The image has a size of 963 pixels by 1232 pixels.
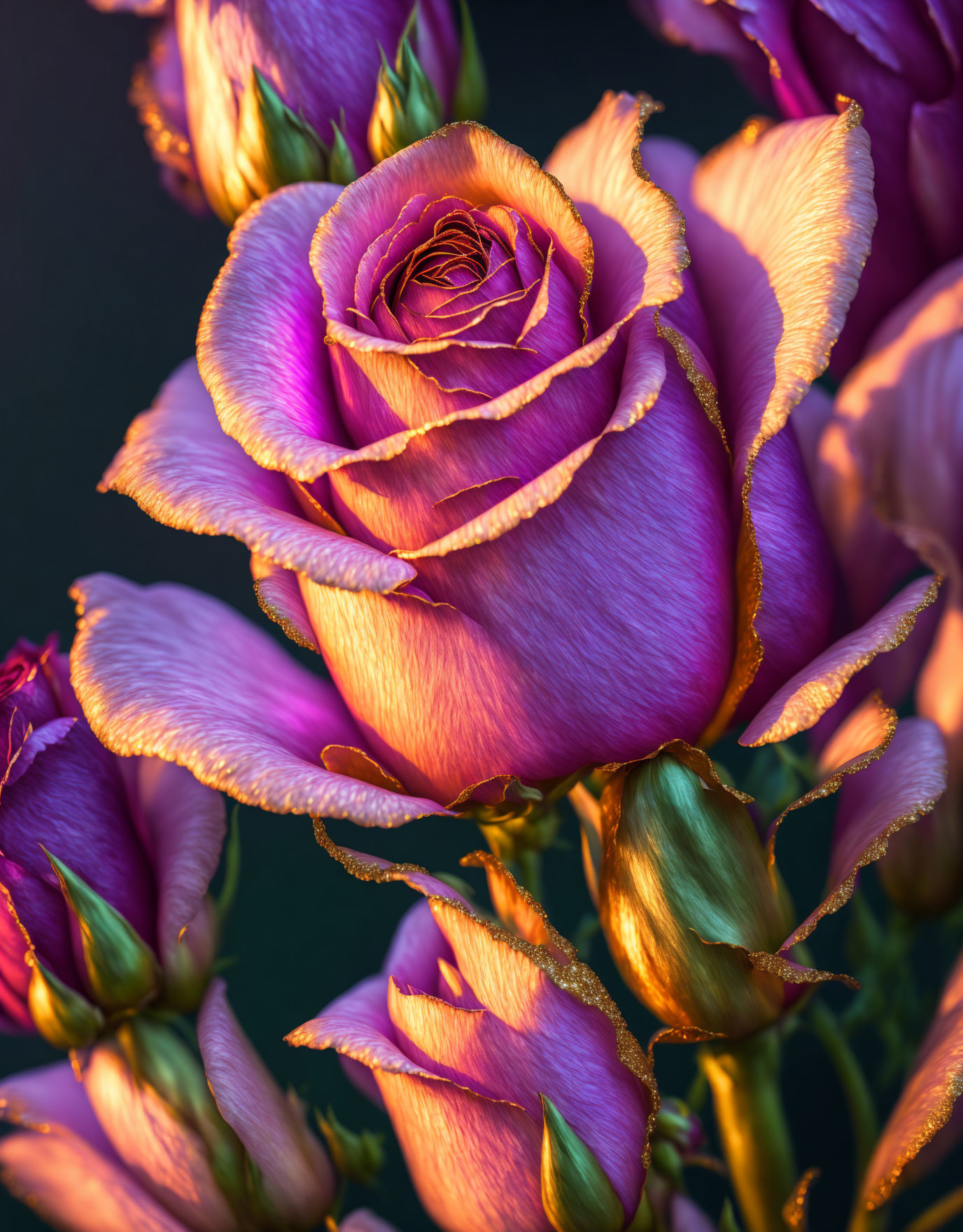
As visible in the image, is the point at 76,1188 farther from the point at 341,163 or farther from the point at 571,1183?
the point at 341,163

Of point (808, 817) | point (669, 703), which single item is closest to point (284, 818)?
point (808, 817)

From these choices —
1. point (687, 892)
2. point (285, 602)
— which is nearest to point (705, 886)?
point (687, 892)

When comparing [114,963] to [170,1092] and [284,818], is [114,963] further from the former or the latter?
[284,818]

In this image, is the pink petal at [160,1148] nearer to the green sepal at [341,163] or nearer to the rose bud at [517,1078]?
the rose bud at [517,1078]

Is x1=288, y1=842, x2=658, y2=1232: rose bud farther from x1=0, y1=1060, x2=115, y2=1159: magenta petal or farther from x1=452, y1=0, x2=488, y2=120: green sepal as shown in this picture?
x1=452, y1=0, x2=488, y2=120: green sepal

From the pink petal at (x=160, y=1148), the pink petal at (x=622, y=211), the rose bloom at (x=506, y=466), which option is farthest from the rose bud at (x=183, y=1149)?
the pink petal at (x=622, y=211)
